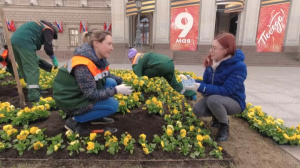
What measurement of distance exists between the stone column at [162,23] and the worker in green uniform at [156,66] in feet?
37.3

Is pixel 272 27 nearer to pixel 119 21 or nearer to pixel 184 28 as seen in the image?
pixel 184 28

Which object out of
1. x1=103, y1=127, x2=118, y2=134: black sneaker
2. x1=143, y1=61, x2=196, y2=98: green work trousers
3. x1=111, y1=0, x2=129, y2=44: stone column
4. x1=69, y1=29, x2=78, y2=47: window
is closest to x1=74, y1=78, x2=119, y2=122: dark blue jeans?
x1=103, y1=127, x2=118, y2=134: black sneaker

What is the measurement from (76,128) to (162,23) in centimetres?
1327

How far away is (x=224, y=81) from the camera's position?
86.2 inches

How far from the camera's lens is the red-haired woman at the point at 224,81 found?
206cm

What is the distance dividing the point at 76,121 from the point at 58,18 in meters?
18.8

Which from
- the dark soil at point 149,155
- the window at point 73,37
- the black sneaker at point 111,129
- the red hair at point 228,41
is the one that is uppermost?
the window at point 73,37

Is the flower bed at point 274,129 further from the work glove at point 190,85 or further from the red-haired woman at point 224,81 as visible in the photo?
the work glove at point 190,85

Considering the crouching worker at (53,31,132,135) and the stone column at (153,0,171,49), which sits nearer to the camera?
the crouching worker at (53,31,132,135)

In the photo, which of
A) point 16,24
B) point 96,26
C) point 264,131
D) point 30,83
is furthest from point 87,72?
point 16,24

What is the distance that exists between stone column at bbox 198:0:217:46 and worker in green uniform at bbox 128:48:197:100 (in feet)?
39.8

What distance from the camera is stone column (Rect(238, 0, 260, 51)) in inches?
553

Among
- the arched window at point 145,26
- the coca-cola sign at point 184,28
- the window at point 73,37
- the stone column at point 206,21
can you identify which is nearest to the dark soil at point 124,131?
the coca-cola sign at point 184,28

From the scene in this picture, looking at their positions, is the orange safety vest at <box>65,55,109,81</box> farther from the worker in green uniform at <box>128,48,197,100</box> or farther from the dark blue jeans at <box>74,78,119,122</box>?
the worker in green uniform at <box>128,48,197,100</box>
